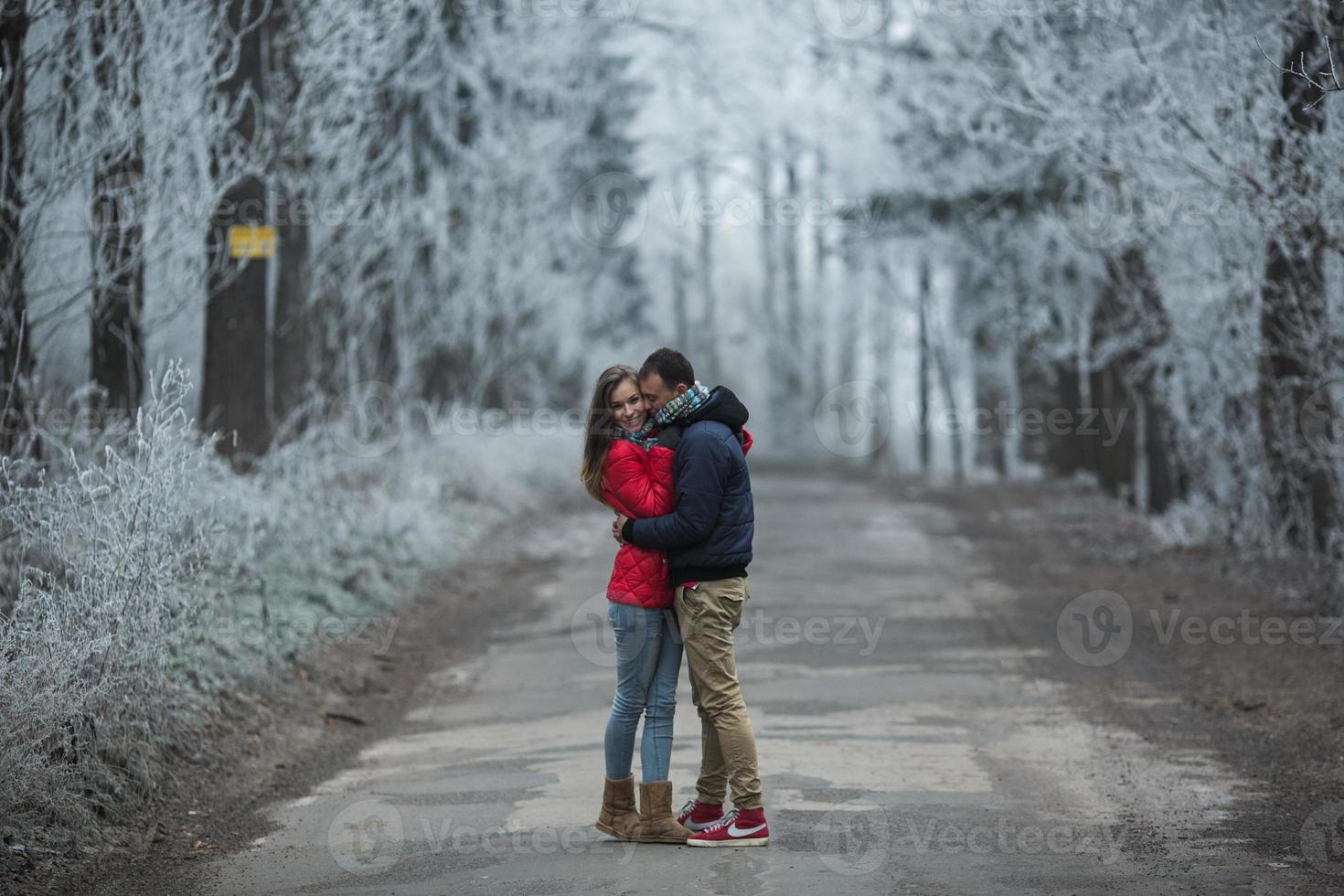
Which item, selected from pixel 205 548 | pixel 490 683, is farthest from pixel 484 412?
pixel 205 548

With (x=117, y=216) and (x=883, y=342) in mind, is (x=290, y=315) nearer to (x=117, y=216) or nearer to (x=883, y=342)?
(x=117, y=216)

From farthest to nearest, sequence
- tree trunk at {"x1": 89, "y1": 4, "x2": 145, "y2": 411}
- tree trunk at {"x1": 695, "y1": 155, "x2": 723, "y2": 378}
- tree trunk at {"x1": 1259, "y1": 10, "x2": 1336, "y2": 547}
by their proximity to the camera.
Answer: tree trunk at {"x1": 695, "y1": 155, "x2": 723, "y2": 378} < tree trunk at {"x1": 89, "y1": 4, "x2": 145, "y2": 411} < tree trunk at {"x1": 1259, "y1": 10, "x2": 1336, "y2": 547}

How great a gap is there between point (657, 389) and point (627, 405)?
147mm

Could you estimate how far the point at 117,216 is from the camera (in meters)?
12.4

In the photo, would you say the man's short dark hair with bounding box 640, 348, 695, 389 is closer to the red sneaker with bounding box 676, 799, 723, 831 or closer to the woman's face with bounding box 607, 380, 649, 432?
the woman's face with bounding box 607, 380, 649, 432

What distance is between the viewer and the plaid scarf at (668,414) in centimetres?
655

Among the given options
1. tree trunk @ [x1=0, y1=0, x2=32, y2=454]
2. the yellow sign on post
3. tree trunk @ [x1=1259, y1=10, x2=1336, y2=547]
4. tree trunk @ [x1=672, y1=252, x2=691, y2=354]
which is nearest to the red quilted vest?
tree trunk @ [x1=0, y1=0, x2=32, y2=454]

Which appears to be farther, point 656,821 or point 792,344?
point 792,344

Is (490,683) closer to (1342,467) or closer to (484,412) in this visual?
(1342,467)

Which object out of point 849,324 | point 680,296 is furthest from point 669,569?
point 680,296

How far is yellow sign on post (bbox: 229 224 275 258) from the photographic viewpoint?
45.1 feet

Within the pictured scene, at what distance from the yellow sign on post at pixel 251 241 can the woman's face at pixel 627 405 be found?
7.99 metres

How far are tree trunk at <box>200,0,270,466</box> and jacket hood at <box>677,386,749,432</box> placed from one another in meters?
8.44

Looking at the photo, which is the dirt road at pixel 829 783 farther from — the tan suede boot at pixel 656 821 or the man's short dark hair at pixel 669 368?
the man's short dark hair at pixel 669 368
